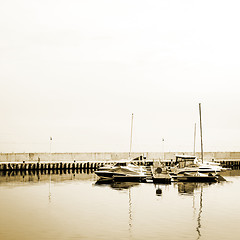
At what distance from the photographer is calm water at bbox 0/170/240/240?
30.2 m

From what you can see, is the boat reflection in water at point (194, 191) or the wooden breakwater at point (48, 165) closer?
the boat reflection in water at point (194, 191)

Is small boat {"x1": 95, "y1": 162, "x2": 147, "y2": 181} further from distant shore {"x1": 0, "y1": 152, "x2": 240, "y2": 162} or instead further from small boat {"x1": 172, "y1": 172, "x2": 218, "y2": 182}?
distant shore {"x1": 0, "y1": 152, "x2": 240, "y2": 162}

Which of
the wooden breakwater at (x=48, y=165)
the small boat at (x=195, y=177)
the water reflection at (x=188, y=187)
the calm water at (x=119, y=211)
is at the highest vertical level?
the wooden breakwater at (x=48, y=165)

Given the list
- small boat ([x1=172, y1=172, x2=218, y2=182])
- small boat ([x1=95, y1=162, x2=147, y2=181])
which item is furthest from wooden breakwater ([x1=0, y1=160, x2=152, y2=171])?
small boat ([x1=172, y1=172, x2=218, y2=182])

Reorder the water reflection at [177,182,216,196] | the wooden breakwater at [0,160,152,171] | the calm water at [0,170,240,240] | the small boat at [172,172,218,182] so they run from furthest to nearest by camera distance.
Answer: the wooden breakwater at [0,160,152,171] → the small boat at [172,172,218,182] → the water reflection at [177,182,216,196] → the calm water at [0,170,240,240]

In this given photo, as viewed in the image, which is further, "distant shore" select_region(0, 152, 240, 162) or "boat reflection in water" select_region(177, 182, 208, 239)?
"distant shore" select_region(0, 152, 240, 162)

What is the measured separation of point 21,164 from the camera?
286ft

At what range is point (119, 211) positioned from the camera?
127 ft

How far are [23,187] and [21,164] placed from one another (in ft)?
102

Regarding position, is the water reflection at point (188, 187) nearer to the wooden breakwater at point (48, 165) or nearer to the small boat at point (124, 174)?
the small boat at point (124, 174)

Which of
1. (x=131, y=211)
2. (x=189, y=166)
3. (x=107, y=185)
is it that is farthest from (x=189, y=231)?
(x=189, y=166)

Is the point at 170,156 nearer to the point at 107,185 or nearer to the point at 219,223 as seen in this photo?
the point at 107,185

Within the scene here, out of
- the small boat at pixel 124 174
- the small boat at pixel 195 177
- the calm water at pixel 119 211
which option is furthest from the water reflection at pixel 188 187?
the small boat at pixel 124 174

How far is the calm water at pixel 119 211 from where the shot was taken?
30.2 metres
